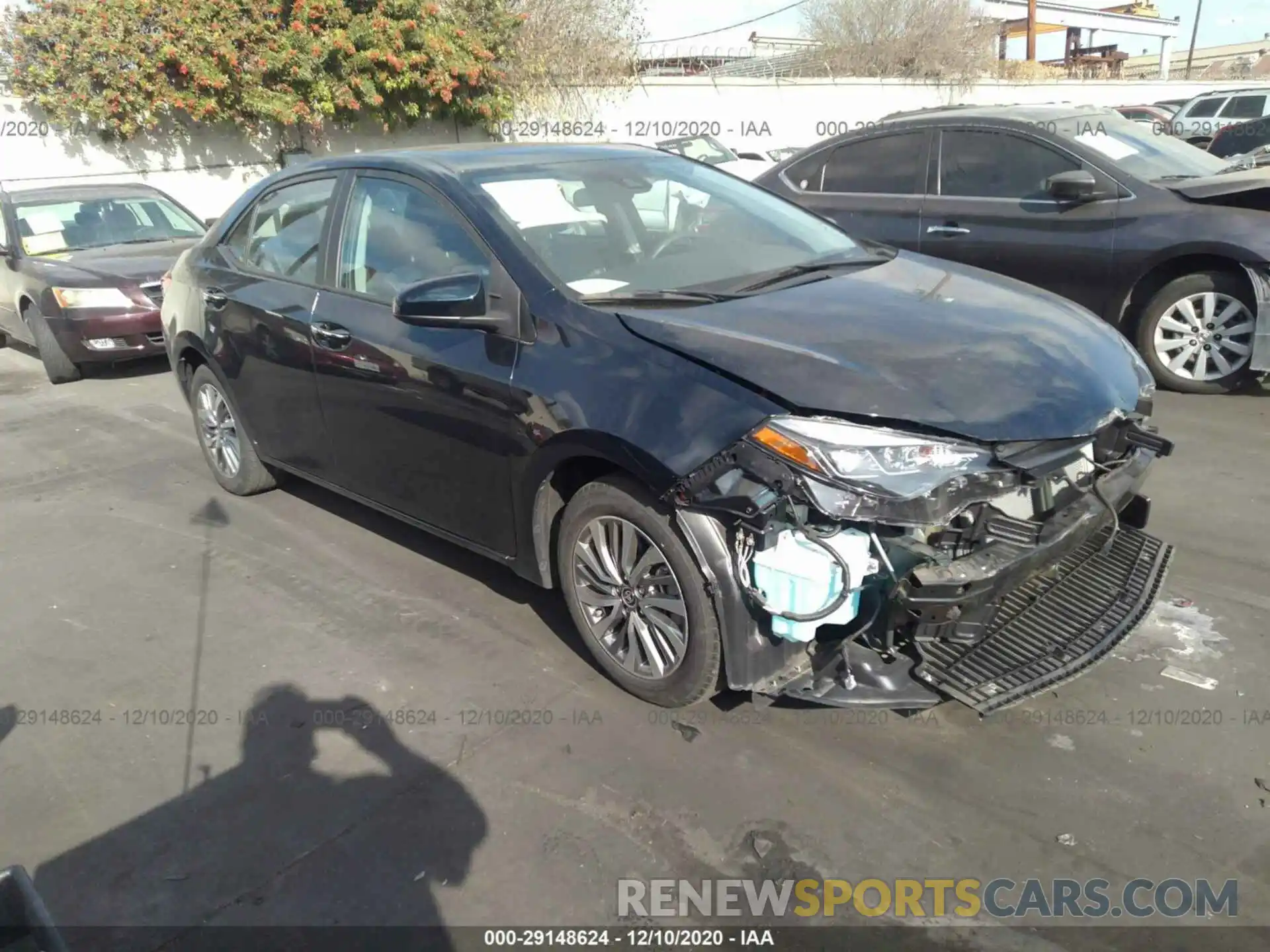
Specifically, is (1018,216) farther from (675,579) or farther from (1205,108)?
(1205,108)

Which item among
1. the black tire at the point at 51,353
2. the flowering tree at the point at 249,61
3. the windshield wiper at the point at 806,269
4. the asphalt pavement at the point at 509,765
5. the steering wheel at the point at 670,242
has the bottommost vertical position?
the asphalt pavement at the point at 509,765

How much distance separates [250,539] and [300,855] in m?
2.50

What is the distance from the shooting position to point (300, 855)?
2734mm

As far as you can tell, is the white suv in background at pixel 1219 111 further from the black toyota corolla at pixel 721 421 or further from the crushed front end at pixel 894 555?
the crushed front end at pixel 894 555

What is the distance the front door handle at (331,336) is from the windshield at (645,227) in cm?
81

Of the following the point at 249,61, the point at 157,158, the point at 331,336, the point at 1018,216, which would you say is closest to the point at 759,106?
the point at 249,61

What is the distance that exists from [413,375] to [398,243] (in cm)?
60

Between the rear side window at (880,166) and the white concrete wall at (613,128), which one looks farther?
the white concrete wall at (613,128)

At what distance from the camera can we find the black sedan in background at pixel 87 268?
27.0 ft

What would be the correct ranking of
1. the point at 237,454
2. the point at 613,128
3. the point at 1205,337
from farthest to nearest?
the point at 613,128, the point at 1205,337, the point at 237,454

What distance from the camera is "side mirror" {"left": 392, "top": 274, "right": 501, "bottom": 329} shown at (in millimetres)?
3303

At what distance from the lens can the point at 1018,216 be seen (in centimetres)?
662

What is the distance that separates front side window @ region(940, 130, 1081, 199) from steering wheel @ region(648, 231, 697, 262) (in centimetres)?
373

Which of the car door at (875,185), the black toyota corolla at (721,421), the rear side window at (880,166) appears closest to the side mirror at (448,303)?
the black toyota corolla at (721,421)
